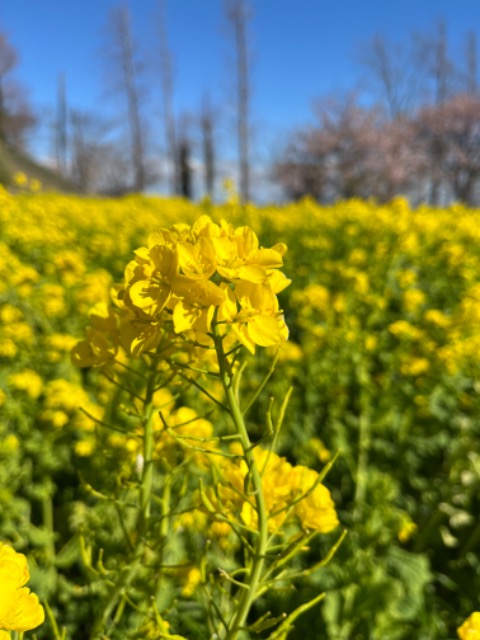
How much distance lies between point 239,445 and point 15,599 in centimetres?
71

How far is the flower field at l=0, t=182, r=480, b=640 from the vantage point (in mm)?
716

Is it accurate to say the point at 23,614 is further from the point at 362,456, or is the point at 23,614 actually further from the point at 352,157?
the point at 352,157

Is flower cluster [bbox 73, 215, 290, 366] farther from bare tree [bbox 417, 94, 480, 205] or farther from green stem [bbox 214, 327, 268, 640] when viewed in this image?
bare tree [bbox 417, 94, 480, 205]

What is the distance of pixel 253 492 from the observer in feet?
2.36

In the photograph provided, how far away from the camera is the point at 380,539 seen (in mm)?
1980

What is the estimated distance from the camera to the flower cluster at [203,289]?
652 mm

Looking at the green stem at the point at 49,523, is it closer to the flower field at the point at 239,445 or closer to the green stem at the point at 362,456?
the flower field at the point at 239,445

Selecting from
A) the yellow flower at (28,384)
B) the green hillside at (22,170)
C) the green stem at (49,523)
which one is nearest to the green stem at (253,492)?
the green stem at (49,523)

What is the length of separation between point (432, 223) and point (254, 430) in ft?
8.61

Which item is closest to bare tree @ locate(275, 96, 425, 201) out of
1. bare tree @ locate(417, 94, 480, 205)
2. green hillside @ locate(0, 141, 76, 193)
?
bare tree @ locate(417, 94, 480, 205)

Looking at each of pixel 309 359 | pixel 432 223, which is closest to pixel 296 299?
pixel 309 359

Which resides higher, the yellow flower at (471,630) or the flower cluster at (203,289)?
the flower cluster at (203,289)

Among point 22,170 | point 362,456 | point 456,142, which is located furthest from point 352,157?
point 362,456

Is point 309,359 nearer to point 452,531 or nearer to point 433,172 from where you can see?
point 452,531
